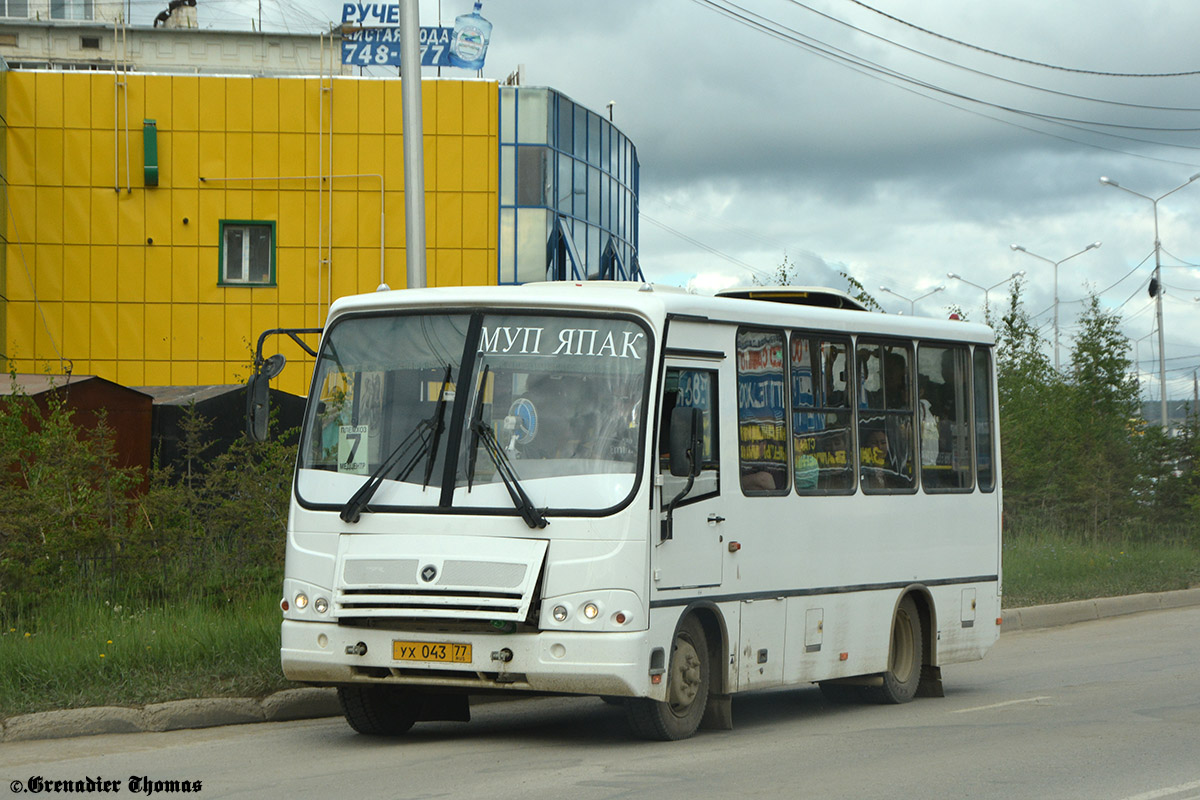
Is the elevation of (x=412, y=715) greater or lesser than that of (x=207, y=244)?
lesser

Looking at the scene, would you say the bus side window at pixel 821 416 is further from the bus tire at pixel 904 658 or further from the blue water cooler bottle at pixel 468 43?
the blue water cooler bottle at pixel 468 43

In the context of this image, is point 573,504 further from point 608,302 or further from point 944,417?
point 944,417

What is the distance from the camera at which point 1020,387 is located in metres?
27.1

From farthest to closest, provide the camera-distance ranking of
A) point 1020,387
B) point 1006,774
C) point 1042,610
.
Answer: point 1020,387 < point 1042,610 < point 1006,774

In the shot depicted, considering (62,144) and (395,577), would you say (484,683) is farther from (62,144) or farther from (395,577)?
(62,144)

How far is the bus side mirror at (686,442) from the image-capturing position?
8.70m

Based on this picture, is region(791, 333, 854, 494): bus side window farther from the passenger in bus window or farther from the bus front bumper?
the bus front bumper

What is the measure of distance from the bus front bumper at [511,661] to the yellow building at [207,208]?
26.6 meters

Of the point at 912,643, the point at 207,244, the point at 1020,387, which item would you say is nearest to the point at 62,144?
the point at 207,244

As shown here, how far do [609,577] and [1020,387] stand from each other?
20119mm

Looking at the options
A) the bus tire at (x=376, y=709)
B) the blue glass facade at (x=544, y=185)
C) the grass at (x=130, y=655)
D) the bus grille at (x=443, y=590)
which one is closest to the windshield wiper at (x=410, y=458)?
the bus grille at (x=443, y=590)

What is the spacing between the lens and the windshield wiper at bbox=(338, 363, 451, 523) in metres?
8.94

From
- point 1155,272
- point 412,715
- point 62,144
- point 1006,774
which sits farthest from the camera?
point 1155,272

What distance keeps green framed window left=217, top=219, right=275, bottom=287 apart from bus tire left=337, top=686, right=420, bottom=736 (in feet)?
87.6
